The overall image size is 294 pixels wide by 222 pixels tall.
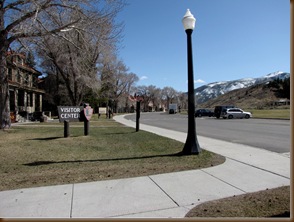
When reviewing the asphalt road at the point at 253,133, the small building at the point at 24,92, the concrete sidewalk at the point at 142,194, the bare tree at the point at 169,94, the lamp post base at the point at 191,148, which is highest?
the bare tree at the point at 169,94

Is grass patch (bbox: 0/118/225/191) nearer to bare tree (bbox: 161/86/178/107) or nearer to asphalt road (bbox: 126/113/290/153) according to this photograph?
asphalt road (bbox: 126/113/290/153)

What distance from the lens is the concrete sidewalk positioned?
416cm

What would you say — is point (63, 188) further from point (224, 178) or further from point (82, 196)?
point (224, 178)

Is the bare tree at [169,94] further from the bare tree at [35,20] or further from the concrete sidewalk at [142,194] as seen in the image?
the concrete sidewalk at [142,194]

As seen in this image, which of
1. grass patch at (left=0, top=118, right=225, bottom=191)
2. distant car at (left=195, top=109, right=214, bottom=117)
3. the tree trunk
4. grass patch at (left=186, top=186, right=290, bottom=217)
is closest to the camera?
grass patch at (left=186, top=186, right=290, bottom=217)

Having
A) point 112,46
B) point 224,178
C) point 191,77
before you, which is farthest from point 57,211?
point 112,46

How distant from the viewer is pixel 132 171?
261 inches

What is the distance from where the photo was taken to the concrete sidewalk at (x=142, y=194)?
4164 millimetres

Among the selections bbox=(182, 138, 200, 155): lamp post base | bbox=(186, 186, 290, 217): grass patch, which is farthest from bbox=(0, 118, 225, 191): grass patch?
bbox=(186, 186, 290, 217): grass patch

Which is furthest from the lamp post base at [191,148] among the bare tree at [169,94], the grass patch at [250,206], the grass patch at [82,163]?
the bare tree at [169,94]

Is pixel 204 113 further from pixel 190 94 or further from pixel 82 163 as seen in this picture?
pixel 82 163

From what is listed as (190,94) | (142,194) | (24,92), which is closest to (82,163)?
(142,194)

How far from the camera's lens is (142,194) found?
4.91 m

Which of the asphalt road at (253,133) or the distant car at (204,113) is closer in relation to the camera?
the asphalt road at (253,133)
